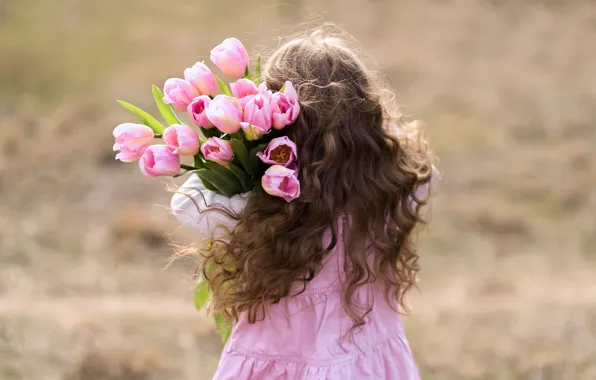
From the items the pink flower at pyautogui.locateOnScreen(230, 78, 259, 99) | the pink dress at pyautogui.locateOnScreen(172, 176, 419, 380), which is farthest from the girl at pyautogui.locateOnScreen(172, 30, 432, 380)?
the pink flower at pyautogui.locateOnScreen(230, 78, 259, 99)

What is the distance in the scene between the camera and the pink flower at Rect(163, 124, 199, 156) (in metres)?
1.81

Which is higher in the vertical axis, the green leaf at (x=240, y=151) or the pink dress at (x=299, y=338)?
the green leaf at (x=240, y=151)

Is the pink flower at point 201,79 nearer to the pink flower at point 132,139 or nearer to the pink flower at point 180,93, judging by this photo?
the pink flower at point 180,93

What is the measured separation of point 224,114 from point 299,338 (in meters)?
0.57

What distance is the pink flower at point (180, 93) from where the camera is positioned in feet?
6.17

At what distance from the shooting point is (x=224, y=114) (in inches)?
69.7

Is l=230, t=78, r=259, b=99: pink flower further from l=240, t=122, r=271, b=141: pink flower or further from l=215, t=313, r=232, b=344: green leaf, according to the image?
l=215, t=313, r=232, b=344: green leaf

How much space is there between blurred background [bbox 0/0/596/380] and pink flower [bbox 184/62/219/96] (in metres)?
0.38

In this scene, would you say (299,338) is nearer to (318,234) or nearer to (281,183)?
(318,234)

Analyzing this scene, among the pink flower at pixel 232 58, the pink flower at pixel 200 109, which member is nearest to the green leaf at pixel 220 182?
the pink flower at pixel 200 109

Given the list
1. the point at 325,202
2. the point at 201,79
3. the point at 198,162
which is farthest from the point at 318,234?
the point at 201,79

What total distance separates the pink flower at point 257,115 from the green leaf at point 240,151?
5 cm

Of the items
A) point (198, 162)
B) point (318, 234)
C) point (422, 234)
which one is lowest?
point (318, 234)

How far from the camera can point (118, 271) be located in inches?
181
